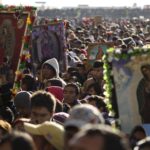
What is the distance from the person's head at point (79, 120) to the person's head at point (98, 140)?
55cm

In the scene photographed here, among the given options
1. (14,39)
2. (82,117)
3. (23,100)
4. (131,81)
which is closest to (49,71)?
(14,39)

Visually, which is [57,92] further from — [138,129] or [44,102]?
[138,129]

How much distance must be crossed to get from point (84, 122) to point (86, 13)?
83109 mm

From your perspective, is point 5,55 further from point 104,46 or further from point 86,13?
point 86,13

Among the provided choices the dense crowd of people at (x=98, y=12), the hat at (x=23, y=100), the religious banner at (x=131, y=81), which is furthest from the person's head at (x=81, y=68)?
the dense crowd of people at (x=98, y=12)

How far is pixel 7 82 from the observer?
10.6 metres

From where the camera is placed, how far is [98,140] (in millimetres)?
3963

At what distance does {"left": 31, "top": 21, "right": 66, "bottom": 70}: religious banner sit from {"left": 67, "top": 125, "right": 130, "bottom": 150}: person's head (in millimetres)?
9687

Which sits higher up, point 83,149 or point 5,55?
point 83,149

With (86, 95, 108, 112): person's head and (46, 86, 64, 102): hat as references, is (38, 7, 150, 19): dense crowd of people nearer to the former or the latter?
(46, 86, 64, 102): hat

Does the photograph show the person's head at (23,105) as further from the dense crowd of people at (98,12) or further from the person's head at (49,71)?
the dense crowd of people at (98,12)

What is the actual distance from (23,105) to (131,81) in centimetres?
185

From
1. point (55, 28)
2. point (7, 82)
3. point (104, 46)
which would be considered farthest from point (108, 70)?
point (104, 46)

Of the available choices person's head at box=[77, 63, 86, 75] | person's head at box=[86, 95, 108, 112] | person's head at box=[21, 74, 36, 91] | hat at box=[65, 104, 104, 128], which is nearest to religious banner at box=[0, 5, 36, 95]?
person's head at box=[21, 74, 36, 91]
